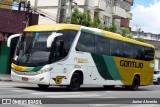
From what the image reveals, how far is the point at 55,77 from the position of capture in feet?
60.2

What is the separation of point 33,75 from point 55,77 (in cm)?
107

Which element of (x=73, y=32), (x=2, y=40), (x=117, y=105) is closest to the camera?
(x=117, y=105)

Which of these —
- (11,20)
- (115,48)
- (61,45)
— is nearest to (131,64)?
(115,48)

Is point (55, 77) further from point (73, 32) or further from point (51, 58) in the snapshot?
point (73, 32)

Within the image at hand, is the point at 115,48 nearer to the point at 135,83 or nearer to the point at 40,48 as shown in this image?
the point at 135,83

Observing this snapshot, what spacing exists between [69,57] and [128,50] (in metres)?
6.43

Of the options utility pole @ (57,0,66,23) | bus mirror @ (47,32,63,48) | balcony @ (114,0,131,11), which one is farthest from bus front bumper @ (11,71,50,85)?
balcony @ (114,0,131,11)

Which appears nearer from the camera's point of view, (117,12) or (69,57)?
(69,57)

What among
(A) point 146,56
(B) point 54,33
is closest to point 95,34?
(B) point 54,33

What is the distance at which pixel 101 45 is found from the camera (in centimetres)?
2164

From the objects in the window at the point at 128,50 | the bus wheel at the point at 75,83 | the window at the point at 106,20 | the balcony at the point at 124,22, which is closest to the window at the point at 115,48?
the window at the point at 128,50

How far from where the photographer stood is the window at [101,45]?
21.2 metres

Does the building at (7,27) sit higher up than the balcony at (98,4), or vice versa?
the balcony at (98,4)

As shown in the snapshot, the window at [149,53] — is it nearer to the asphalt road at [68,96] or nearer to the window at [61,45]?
the asphalt road at [68,96]
